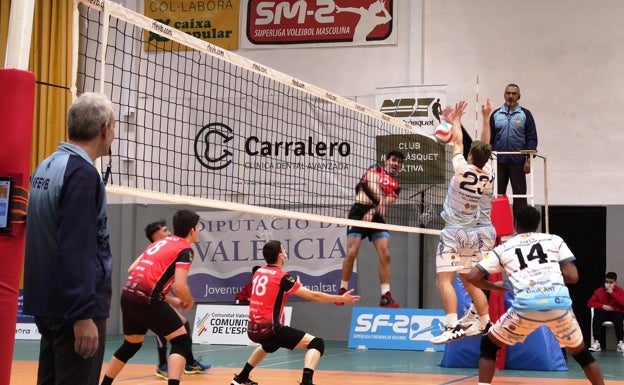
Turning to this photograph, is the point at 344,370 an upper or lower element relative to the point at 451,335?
lower

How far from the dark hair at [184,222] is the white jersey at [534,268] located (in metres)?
2.73

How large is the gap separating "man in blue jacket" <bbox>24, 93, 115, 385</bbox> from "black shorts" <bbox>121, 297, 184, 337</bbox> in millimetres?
4080

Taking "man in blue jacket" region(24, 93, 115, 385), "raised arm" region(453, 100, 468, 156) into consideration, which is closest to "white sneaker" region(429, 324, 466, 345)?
"raised arm" region(453, 100, 468, 156)

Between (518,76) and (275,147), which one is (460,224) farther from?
(275,147)

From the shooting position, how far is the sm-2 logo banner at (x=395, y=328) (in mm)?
16203

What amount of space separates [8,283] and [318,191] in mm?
14462

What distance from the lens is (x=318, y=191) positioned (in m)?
18.6

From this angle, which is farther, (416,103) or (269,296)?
(416,103)

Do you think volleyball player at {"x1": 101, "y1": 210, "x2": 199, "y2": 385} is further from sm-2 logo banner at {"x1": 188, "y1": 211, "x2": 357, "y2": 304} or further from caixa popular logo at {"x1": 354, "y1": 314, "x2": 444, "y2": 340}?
sm-2 logo banner at {"x1": 188, "y1": 211, "x2": 357, "y2": 304}

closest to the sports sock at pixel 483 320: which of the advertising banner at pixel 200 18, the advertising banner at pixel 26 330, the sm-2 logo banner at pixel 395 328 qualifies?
the sm-2 logo banner at pixel 395 328

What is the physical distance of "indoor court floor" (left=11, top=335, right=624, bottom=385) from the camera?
34.6 feet

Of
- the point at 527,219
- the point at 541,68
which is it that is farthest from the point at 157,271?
the point at 541,68

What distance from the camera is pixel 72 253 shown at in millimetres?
3709

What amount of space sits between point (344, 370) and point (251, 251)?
730 cm
